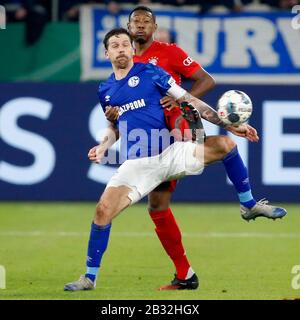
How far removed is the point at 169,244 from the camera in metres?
9.65

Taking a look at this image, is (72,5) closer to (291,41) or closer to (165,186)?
(291,41)

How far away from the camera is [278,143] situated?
15141mm

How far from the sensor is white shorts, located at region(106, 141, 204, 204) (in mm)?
9109

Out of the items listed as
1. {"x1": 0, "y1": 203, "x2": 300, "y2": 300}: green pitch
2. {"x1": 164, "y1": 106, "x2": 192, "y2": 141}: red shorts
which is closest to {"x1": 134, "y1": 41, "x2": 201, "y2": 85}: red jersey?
{"x1": 164, "y1": 106, "x2": 192, "y2": 141}: red shorts

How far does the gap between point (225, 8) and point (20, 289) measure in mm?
7916

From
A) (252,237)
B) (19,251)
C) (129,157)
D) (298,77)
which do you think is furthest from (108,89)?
(298,77)

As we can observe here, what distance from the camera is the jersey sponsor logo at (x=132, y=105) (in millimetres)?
9242

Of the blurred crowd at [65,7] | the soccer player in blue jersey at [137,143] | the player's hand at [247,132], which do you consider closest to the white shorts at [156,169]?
the soccer player in blue jersey at [137,143]

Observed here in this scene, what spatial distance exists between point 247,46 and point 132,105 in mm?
6991

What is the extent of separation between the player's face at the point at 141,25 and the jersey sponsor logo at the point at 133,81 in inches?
26.3

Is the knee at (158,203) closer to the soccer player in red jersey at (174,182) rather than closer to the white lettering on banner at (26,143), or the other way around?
the soccer player in red jersey at (174,182)

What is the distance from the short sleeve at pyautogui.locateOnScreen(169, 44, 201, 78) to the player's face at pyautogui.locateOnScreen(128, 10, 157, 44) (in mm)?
310

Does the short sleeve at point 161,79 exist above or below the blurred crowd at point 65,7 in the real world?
below
